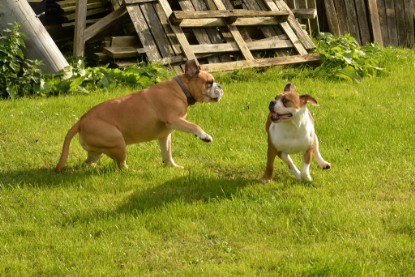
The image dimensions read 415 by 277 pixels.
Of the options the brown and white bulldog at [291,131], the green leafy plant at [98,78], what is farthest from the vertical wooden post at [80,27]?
the brown and white bulldog at [291,131]

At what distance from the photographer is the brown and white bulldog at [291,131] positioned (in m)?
8.34

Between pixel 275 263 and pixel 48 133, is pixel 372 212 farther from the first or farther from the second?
pixel 48 133

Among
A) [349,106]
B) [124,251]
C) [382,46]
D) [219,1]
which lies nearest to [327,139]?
[349,106]

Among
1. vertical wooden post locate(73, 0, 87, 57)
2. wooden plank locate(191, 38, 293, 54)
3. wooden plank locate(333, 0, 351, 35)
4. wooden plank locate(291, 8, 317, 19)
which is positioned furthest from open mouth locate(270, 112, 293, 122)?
wooden plank locate(333, 0, 351, 35)

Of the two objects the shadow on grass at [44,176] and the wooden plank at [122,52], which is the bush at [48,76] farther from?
the shadow on grass at [44,176]

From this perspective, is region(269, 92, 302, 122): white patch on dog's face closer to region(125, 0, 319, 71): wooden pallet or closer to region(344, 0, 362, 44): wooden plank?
region(125, 0, 319, 71): wooden pallet

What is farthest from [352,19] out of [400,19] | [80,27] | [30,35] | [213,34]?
[30,35]

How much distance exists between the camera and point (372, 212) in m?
7.86

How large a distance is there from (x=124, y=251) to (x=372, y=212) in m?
2.38

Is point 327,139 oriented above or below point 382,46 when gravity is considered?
above

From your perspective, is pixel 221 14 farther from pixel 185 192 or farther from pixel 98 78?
pixel 185 192

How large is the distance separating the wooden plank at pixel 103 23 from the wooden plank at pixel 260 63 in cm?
186

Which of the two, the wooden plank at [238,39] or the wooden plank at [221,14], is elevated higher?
the wooden plank at [221,14]

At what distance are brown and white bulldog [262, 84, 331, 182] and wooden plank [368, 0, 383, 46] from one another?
9435mm
